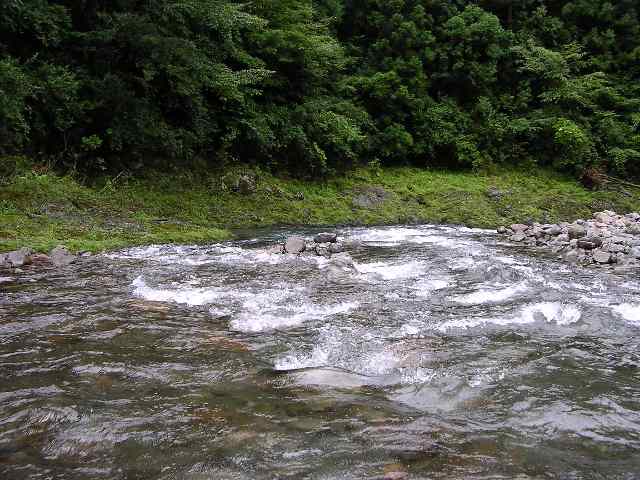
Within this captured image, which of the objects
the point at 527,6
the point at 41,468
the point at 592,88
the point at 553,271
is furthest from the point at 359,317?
the point at 527,6

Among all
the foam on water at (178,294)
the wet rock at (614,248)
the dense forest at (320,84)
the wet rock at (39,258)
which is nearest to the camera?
the foam on water at (178,294)

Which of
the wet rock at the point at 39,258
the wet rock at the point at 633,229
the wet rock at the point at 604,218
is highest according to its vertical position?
the wet rock at the point at 39,258

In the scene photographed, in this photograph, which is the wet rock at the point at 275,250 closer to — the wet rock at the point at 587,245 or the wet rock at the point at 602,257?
the wet rock at the point at 602,257

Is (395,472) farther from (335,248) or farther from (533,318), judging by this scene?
(335,248)

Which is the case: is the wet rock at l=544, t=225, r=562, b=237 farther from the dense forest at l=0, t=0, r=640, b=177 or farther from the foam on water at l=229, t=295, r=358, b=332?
the foam on water at l=229, t=295, r=358, b=332

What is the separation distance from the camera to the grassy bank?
11.2 metres

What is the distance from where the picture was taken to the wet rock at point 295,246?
1052 cm

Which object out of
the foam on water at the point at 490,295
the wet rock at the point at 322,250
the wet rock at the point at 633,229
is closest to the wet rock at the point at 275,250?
the wet rock at the point at 322,250

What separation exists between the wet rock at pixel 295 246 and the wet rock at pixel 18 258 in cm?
477

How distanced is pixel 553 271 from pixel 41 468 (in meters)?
8.95

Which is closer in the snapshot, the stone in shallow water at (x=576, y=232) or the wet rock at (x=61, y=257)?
the wet rock at (x=61, y=257)

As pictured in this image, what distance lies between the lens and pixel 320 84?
21.4 meters

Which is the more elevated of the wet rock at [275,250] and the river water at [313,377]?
the river water at [313,377]

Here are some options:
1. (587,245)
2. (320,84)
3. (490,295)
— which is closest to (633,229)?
(587,245)
